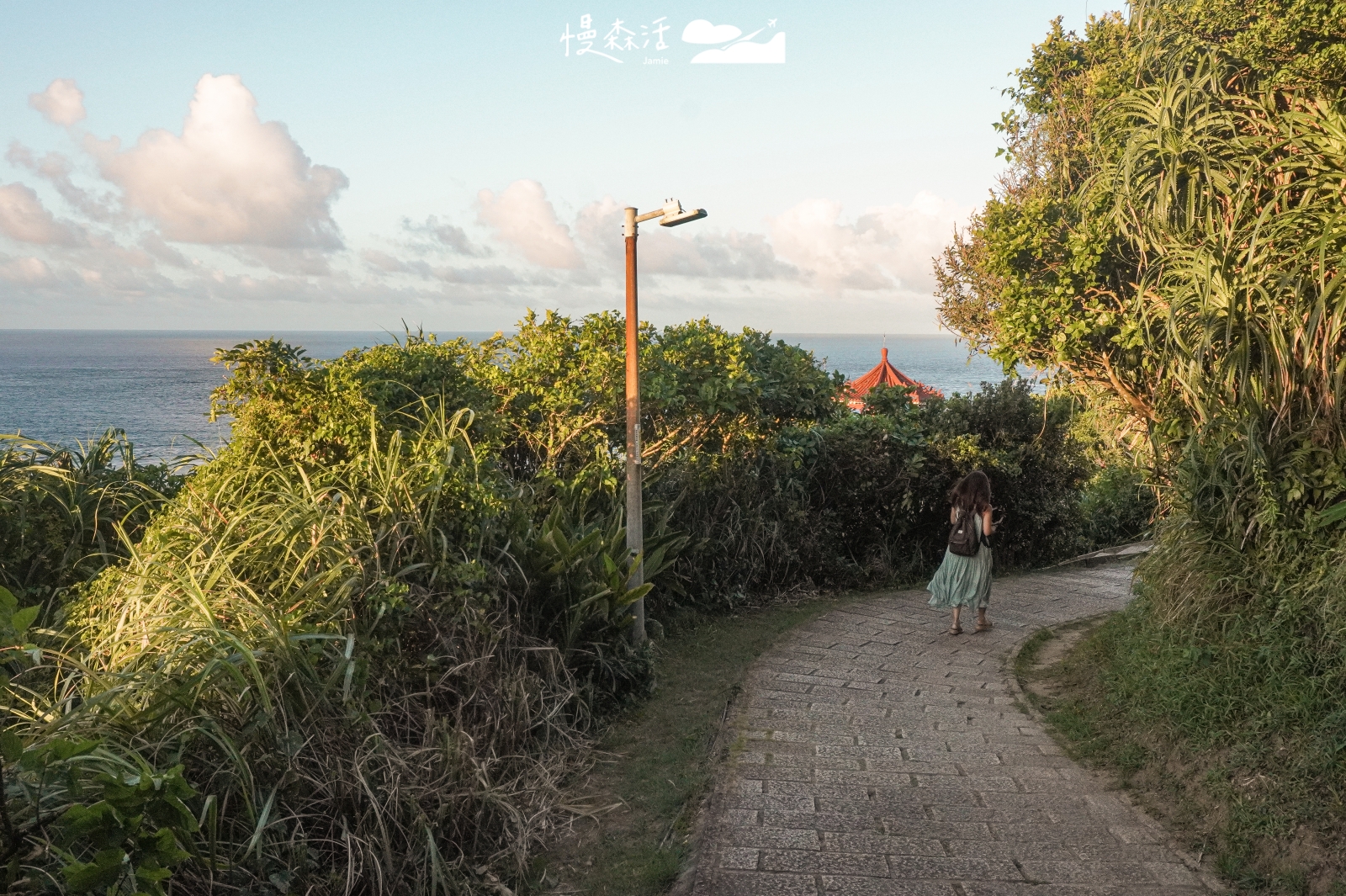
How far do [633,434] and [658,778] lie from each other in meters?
3.05

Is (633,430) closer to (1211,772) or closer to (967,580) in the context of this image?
(967,580)

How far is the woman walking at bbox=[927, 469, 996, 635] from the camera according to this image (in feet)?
28.6

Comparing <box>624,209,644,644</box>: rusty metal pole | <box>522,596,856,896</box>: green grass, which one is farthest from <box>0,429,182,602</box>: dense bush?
<box>624,209,644,644</box>: rusty metal pole

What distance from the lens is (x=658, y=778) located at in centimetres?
558

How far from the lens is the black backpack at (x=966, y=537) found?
8703mm

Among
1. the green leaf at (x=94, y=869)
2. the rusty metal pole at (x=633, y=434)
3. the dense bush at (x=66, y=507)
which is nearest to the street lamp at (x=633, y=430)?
the rusty metal pole at (x=633, y=434)

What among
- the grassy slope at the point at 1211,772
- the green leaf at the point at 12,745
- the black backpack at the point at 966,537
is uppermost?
the green leaf at the point at 12,745

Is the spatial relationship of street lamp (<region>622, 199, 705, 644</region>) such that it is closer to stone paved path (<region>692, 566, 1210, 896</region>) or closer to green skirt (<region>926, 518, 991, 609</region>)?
stone paved path (<region>692, 566, 1210, 896</region>)

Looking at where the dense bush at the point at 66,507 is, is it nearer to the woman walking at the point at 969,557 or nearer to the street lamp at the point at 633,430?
the street lamp at the point at 633,430

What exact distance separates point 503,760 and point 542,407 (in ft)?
15.5

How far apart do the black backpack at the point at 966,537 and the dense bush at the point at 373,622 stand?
2.36 metres

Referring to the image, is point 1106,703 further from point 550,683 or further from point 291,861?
point 291,861

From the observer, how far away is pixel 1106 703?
21.2 feet

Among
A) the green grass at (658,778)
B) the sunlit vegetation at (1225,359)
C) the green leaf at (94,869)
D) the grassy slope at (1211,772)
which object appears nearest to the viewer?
the green leaf at (94,869)
